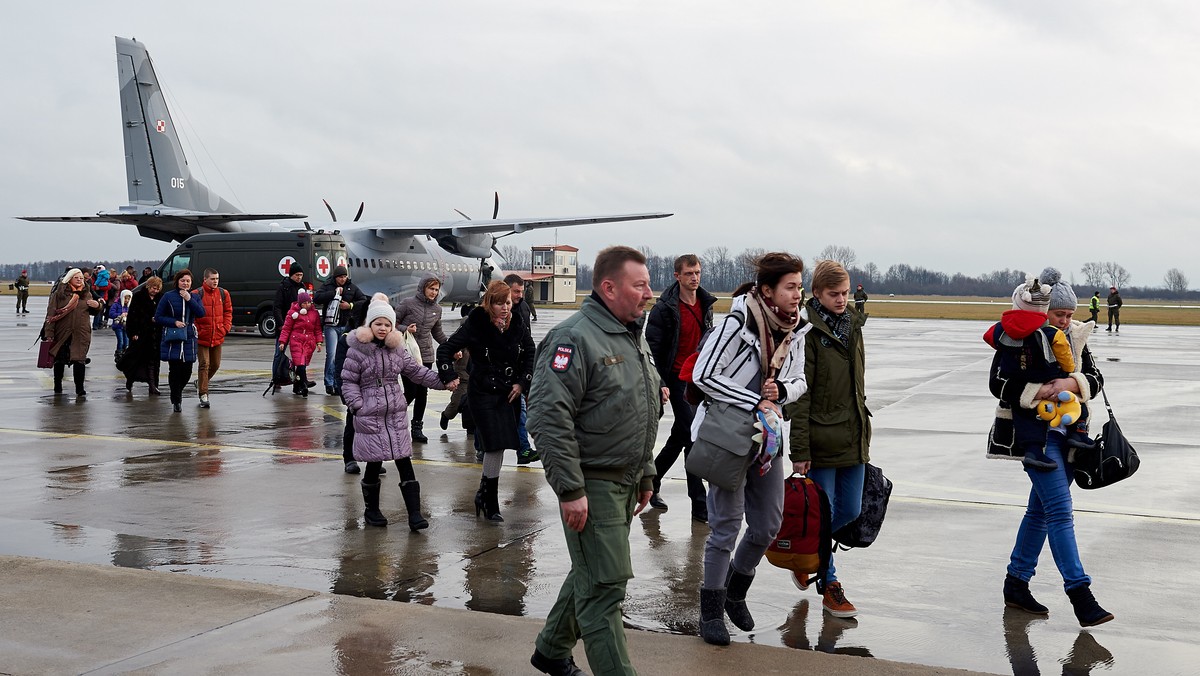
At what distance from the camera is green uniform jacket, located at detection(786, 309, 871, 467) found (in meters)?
5.40

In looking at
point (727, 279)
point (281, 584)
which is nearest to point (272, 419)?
point (281, 584)

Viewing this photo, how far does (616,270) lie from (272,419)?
963cm

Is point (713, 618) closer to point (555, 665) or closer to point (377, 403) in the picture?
point (555, 665)

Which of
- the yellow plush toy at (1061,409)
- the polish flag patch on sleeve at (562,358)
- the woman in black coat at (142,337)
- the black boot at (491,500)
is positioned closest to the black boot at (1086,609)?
the yellow plush toy at (1061,409)

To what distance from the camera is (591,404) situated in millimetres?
4172

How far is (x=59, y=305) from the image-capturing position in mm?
14945

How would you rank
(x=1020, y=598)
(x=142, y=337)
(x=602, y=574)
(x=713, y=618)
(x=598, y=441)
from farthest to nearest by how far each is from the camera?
(x=142, y=337) < (x=1020, y=598) < (x=713, y=618) < (x=598, y=441) < (x=602, y=574)

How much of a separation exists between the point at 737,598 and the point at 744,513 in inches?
17.0

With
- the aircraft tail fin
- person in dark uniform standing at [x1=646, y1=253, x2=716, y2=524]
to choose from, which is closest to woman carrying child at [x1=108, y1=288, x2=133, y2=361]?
the aircraft tail fin

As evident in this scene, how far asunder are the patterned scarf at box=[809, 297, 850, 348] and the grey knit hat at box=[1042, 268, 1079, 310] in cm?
104

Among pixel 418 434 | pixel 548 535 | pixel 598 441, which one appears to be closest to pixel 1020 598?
pixel 598 441

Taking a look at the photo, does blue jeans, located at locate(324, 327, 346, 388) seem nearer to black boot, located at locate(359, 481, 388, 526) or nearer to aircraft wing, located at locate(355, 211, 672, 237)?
black boot, located at locate(359, 481, 388, 526)

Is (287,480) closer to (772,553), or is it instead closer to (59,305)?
(772,553)

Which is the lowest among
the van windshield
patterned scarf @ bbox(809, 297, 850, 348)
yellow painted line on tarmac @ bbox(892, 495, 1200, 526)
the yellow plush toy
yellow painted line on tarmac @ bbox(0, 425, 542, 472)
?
yellow painted line on tarmac @ bbox(0, 425, 542, 472)
